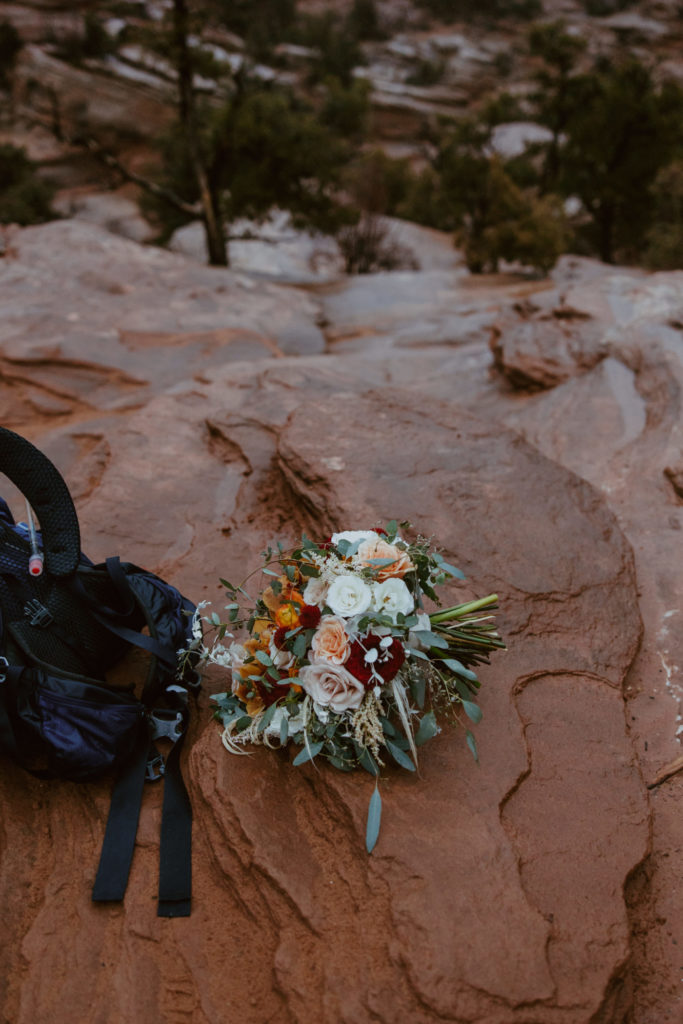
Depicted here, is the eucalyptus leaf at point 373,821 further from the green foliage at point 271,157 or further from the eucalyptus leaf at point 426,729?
the green foliage at point 271,157

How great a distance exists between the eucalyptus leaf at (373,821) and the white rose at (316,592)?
0.57m

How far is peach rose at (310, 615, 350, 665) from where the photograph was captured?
1841 mm

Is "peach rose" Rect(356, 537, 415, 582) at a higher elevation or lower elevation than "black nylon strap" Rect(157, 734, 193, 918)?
higher

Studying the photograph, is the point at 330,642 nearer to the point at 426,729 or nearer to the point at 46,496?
the point at 426,729

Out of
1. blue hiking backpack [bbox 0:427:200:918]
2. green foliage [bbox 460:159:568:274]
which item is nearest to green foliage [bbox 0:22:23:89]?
green foliage [bbox 460:159:568:274]

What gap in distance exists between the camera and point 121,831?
2080 millimetres

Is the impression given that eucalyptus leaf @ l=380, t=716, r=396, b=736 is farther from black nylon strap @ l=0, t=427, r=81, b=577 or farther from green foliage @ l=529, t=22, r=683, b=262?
green foliage @ l=529, t=22, r=683, b=262

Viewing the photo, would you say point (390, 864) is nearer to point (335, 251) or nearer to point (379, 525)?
point (379, 525)

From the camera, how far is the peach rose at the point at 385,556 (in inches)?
78.4

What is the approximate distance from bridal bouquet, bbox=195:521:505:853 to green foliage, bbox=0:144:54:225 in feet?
58.8

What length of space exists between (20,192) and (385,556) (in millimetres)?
A: 19472

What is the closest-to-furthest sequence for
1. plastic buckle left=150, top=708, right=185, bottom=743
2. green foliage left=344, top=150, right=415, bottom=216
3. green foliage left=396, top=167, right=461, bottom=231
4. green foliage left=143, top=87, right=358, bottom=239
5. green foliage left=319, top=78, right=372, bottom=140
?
plastic buckle left=150, top=708, right=185, bottom=743, green foliage left=143, top=87, right=358, bottom=239, green foliage left=319, top=78, right=372, bottom=140, green foliage left=344, top=150, right=415, bottom=216, green foliage left=396, top=167, right=461, bottom=231

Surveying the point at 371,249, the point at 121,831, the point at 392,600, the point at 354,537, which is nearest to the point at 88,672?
the point at 121,831

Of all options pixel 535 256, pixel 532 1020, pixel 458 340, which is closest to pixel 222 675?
pixel 532 1020
